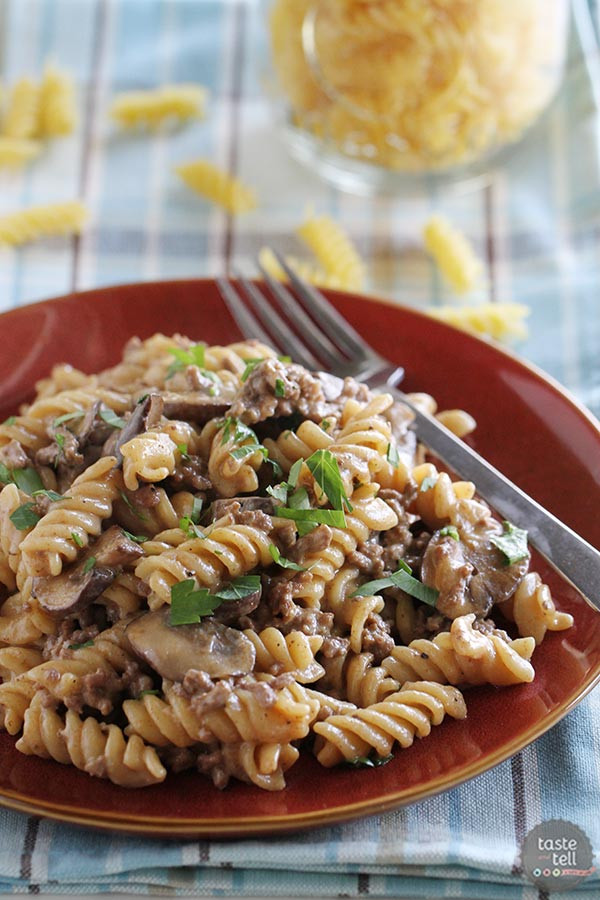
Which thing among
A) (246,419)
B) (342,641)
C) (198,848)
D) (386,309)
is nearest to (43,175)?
(386,309)

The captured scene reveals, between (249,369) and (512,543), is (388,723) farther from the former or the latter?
(249,369)

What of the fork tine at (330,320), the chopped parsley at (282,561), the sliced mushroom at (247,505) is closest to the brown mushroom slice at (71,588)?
the sliced mushroom at (247,505)

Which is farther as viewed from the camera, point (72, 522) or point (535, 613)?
point (535, 613)

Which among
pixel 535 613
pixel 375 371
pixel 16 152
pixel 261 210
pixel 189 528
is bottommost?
pixel 535 613

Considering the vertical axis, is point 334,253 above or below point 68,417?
above

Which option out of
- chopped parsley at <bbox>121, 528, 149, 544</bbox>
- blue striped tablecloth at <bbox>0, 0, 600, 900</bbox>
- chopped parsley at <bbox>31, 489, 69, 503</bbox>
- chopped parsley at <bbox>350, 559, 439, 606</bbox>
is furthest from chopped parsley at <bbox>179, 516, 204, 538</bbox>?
blue striped tablecloth at <bbox>0, 0, 600, 900</bbox>

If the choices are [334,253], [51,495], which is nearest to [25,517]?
[51,495]
